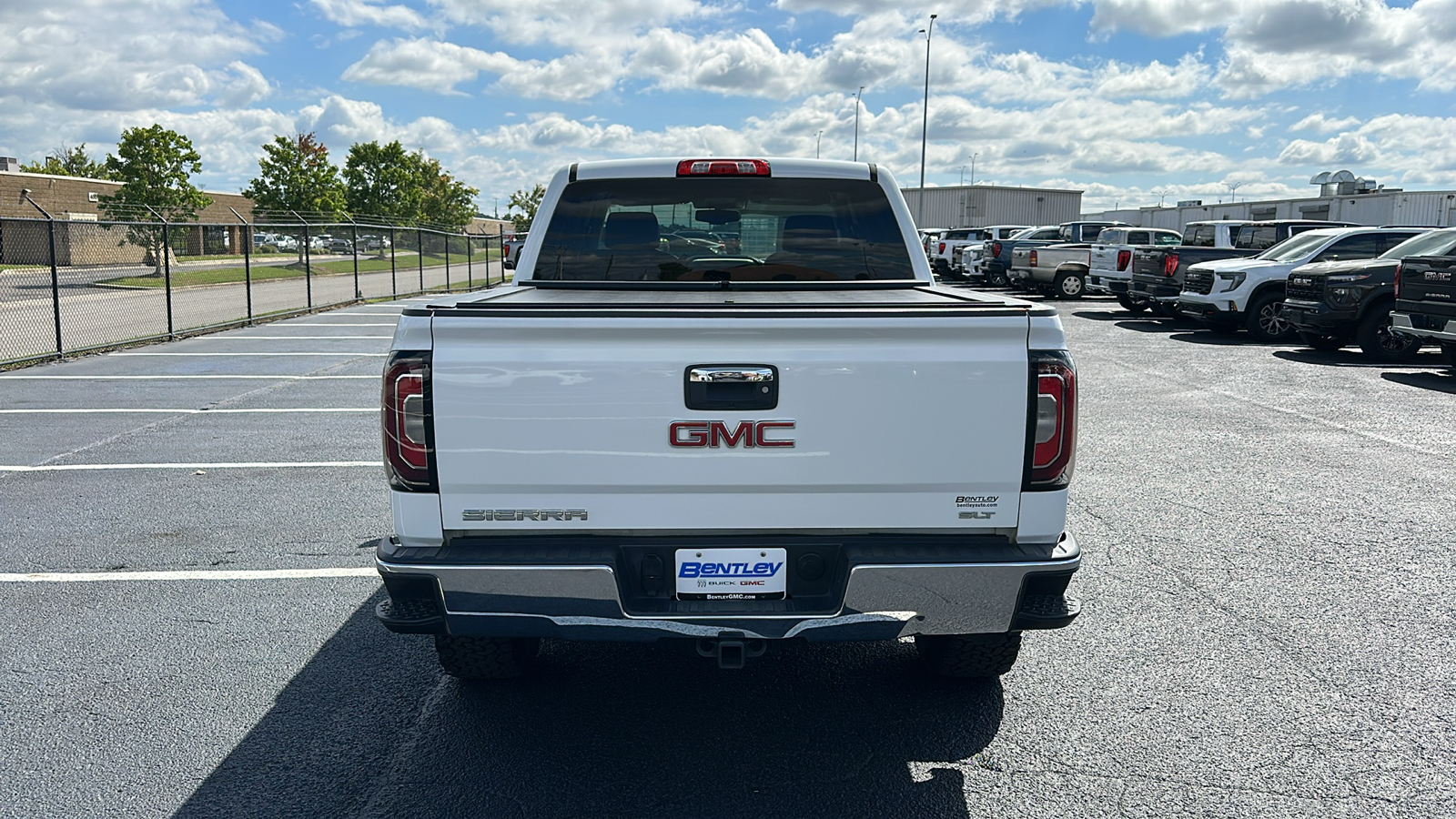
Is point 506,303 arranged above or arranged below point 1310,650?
above

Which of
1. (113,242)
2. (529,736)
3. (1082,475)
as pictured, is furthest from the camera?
(113,242)

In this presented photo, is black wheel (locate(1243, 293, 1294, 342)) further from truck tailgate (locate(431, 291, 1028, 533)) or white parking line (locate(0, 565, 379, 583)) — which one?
truck tailgate (locate(431, 291, 1028, 533))

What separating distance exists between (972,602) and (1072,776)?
70 centimetres

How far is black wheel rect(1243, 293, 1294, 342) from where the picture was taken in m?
16.6

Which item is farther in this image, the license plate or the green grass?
the green grass

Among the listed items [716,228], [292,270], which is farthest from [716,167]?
[292,270]

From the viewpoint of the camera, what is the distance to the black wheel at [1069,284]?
86.9 feet

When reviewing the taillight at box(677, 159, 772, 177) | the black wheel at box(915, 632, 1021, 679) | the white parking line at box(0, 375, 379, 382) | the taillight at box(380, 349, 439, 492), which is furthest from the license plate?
the white parking line at box(0, 375, 379, 382)

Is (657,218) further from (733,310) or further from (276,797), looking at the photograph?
(276,797)

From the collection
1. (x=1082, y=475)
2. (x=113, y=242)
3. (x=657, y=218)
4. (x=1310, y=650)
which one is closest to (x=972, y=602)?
(x=1310, y=650)

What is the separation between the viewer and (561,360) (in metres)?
3.06

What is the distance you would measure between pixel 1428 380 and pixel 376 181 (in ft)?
159

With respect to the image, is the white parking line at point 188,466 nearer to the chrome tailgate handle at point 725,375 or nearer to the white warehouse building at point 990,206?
the chrome tailgate handle at point 725,375

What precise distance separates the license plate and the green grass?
27.5m
